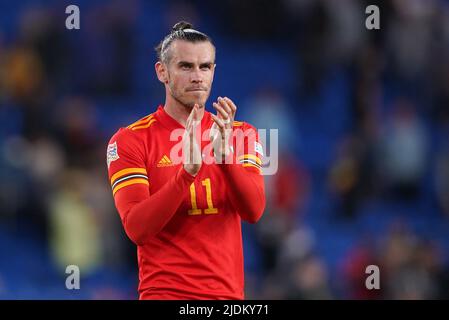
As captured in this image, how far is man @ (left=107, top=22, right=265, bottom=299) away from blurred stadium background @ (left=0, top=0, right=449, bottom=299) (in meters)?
3.96

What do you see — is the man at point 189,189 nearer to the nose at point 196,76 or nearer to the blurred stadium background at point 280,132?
the nose at point 196,76

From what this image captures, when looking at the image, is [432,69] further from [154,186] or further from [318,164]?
[154,186]

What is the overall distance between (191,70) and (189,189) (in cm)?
57

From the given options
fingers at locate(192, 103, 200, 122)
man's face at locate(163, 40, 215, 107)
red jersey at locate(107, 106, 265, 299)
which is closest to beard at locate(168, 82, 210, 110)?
man's face at locate(163, 40, 215, 107)

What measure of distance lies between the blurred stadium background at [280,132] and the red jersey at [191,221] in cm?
396

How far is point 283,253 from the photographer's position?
→ 9484 mm

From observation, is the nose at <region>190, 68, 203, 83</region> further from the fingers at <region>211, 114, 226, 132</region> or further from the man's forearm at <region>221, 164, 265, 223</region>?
the man's forearm at <region>221, 164, 265, 223</region>

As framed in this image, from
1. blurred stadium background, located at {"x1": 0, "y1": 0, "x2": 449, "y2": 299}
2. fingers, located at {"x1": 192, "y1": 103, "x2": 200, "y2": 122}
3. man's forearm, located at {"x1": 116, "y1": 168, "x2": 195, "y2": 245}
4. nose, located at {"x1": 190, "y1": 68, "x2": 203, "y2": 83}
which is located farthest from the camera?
blurred stadium background, located at {"x1": 0, "y1": 0, "x2": 449, "y2": 299}

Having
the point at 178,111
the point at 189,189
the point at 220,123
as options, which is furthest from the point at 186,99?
the point at 189,189

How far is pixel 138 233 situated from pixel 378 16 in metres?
7.93

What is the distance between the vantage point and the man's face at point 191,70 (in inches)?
185

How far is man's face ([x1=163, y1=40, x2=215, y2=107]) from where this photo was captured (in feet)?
15.4

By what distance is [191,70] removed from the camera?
4.71m
